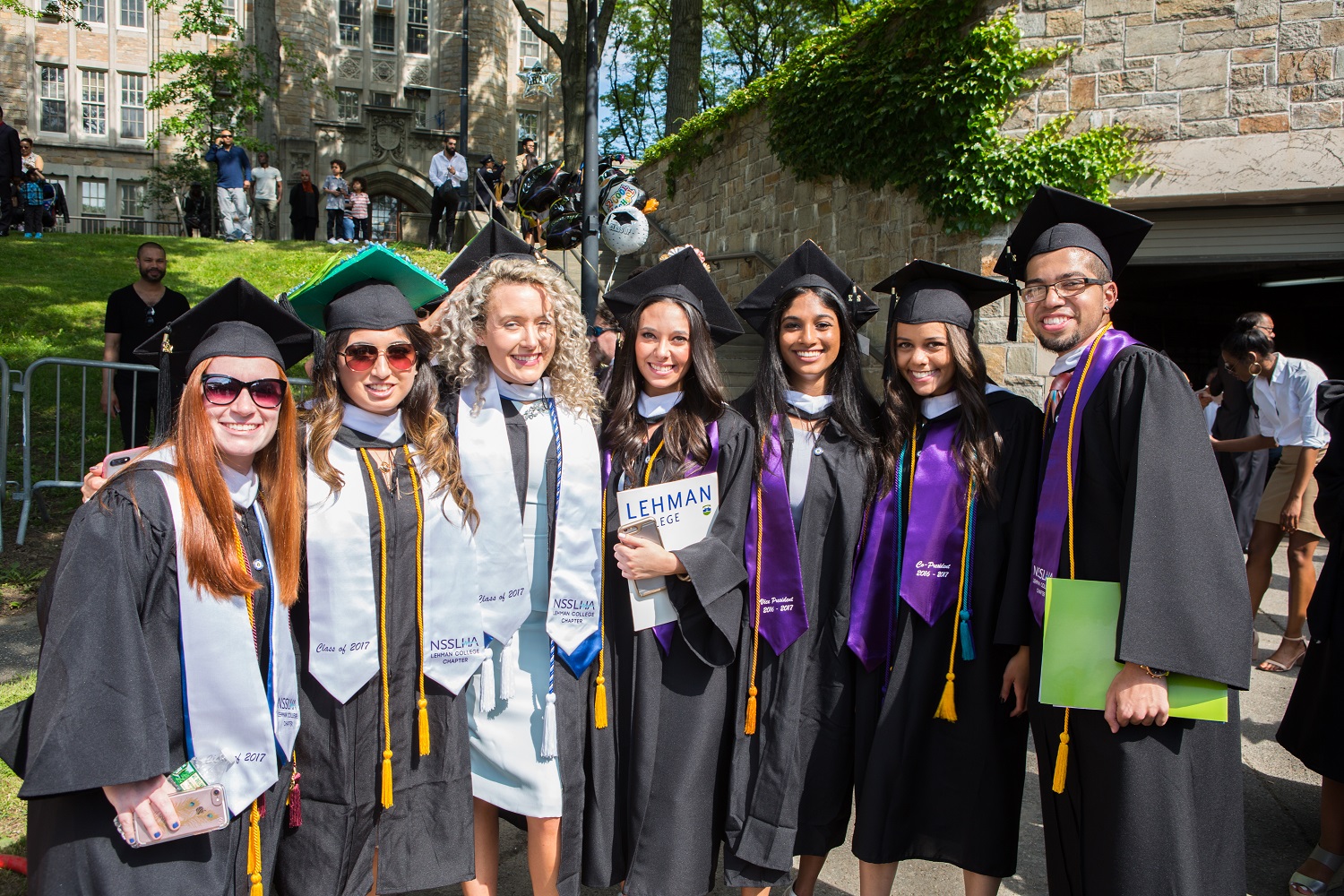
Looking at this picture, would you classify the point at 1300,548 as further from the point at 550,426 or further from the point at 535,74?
the point at 535,74

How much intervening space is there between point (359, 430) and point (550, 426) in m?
0.60

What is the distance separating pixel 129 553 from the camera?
1957mm

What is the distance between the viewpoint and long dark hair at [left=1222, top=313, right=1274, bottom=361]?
602 cm

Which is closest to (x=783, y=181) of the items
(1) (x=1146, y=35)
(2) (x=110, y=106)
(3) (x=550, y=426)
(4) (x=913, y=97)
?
(4) (x=913, y=97)

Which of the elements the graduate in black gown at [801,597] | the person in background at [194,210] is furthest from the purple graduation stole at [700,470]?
the person in background at [194,210]

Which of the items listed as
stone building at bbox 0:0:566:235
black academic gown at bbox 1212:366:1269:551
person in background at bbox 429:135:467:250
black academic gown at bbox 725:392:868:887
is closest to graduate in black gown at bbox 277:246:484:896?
black academic gown at bbox 725:392:868:887

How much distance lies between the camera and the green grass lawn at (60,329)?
5.82 m

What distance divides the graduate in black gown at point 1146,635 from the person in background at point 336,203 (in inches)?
707

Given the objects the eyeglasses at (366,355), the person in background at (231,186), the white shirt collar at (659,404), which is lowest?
the white shirt collar at (659,404)

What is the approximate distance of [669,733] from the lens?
2.88 m

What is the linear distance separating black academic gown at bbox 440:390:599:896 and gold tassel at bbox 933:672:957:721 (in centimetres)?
108

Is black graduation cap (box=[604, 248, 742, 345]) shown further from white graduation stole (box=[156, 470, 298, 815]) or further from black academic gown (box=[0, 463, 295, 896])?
black academic gown (box=[0, 463, 295, 896])

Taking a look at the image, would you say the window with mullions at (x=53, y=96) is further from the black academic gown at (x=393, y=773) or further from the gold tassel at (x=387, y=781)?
the gold tassel at (x=387, y=781)

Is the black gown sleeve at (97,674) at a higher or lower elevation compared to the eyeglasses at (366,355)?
lower
